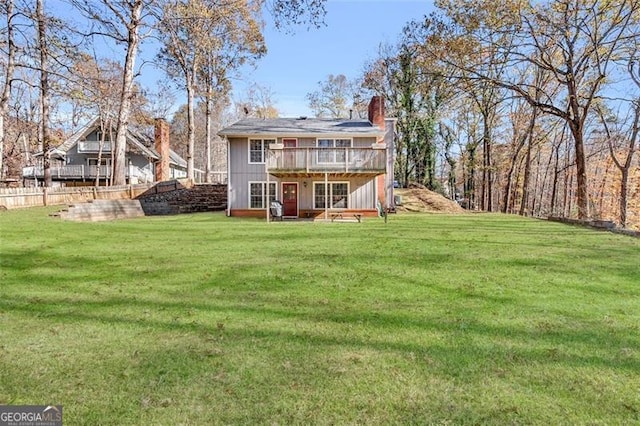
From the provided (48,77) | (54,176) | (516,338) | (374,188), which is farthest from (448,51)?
(54,176)

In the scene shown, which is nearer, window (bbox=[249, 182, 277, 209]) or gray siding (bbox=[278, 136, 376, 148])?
gray siding (bbox=[278, 136, 376, 148])

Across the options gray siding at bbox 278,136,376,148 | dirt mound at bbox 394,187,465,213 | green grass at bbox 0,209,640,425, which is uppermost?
gray siding at bbox 278,136,376,148

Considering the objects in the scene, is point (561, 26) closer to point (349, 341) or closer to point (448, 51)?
point (448, 51)

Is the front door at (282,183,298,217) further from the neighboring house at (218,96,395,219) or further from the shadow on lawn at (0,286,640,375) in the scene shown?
the shadow on lawn at (0,286,640,375)

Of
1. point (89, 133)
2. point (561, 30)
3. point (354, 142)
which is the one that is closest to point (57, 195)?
point (354, 142)

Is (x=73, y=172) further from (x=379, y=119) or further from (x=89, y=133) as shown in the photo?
(x=379, y=119)

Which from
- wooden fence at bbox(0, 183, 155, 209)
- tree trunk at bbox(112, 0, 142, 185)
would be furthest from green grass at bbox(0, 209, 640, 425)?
tree trunk at bbox(112, 0, 142, 185)

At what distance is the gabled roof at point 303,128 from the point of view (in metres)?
18.1

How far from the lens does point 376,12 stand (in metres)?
12.9

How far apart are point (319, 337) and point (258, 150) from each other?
15743 mm

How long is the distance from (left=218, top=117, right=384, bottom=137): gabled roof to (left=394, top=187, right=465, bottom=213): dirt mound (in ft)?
17.5

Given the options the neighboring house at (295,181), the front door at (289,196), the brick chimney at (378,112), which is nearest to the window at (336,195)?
the neighboring house at (295,181)

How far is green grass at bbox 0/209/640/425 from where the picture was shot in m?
2.67

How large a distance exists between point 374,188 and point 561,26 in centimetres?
975
